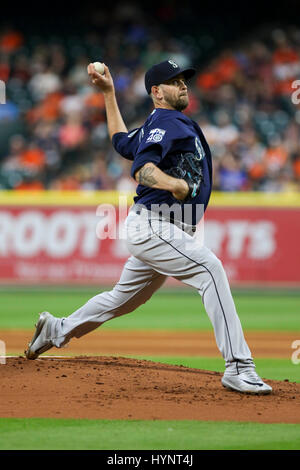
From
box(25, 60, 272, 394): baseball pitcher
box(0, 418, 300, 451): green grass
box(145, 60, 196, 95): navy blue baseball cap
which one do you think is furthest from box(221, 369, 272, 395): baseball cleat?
box(145, 60, 196, 95): navy blue baseball cap

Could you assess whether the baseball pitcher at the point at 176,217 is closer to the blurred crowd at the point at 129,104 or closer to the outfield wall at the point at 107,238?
the outfield wall at the point at 107,238

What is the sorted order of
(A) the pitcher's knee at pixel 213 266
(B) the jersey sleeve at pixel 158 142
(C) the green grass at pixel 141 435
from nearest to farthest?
1. (C) the green grass at pixel 141 435
2. (B) the jersey sleeve at pixel 158 142
3. (A) the pitcher's knee at pixel 213 266

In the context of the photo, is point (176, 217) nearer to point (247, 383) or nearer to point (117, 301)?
point (117, 301)

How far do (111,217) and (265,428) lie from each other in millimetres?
11422

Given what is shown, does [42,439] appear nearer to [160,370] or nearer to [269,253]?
[160,370]

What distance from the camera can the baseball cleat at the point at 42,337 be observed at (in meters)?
6.05

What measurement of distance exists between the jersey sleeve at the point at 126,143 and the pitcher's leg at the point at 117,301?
757 millimetres

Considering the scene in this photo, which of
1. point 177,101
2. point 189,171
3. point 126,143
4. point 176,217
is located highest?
point 177,101

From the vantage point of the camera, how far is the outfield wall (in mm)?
15414

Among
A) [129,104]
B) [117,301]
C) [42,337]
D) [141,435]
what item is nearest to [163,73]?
[117,301]

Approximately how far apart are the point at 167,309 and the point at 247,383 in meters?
7.55

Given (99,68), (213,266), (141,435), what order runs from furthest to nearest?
(99,68), (213,266), (141,435)

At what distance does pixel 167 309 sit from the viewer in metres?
12.9

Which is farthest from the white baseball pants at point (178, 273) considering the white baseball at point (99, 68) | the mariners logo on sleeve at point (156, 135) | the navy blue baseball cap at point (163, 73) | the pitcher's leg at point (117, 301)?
the white baseball at point (99, 68)
